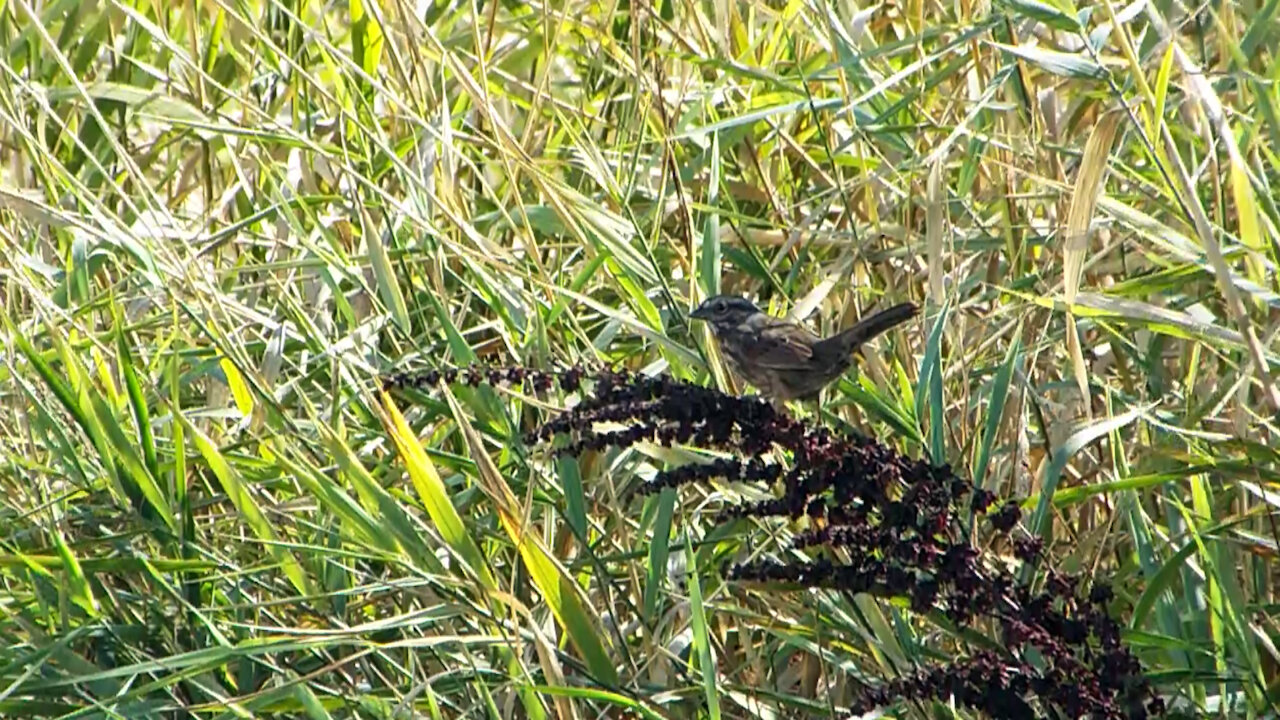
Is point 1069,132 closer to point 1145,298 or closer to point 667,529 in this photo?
point 1145,298

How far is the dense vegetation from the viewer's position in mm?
2281

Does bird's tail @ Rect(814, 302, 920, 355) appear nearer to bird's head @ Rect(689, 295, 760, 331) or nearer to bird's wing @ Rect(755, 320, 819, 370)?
bird's wing @ Rect(755, 320, 819, 370)

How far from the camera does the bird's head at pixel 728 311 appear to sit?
308cm

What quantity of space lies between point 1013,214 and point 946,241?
217mm

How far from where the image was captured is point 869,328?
9.42 ft

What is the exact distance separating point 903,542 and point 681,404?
0.30 metres

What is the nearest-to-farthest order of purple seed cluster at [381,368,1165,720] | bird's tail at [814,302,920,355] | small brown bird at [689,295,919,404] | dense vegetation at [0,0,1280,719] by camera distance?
purple seed cluster at [381,368,1165,720] → dense vegetation at [0,0,1280,719] → bird's tail at [814,302,920,355] → small brown bird at [689,295,919,404]

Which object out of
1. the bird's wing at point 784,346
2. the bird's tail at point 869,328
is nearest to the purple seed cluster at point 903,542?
the bird's tail at point 869,328

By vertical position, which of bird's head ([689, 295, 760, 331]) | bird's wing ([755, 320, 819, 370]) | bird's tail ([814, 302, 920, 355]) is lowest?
bird's wing ([755, 320, 819, 370])

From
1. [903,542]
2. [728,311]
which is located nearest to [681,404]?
[903,542]

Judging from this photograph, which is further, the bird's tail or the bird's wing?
the bird's wing

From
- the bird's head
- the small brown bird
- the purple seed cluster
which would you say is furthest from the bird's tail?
the purple seed cluster

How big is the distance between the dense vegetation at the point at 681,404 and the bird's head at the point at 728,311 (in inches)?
1.8

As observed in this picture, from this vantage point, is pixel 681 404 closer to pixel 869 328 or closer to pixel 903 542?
pixel 903 542
